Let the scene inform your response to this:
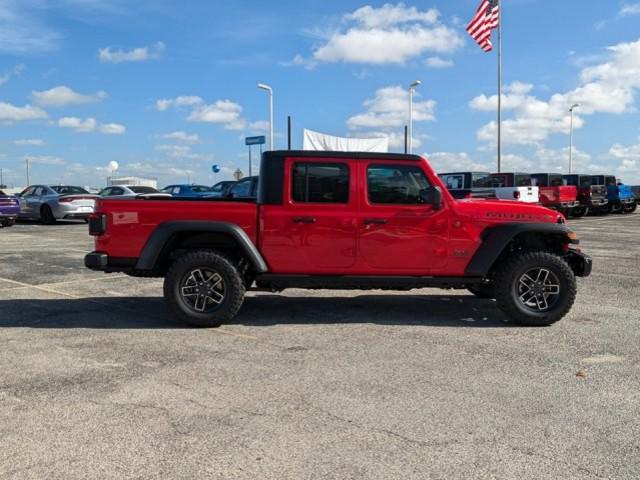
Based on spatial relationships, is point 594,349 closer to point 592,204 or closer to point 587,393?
point 587,393

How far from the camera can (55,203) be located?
21516 mm

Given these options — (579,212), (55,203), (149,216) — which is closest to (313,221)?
(149,216)

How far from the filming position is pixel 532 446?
332 cm

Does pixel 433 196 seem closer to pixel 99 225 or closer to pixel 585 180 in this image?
pixel 99 225

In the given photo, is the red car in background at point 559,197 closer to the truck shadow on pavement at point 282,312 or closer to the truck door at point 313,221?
the truck shadow on pavement at point 282,312

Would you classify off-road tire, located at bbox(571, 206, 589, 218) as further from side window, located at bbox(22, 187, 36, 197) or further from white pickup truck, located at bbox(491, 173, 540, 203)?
side window, located at bbox(22, 187, 36, 197)

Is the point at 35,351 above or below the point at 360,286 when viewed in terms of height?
below

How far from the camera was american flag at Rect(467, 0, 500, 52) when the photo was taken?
1129 inches

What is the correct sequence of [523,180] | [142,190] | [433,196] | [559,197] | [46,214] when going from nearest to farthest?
[433,196] → [46,214] → [559,197] → [142,190] → [523,180]

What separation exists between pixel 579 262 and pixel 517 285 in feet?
3.09

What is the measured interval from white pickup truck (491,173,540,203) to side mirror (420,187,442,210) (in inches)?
633

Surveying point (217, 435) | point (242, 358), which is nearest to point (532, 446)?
point (217, 435)

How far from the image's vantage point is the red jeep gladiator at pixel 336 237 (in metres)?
6.10

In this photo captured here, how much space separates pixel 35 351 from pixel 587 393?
4.63 metres
